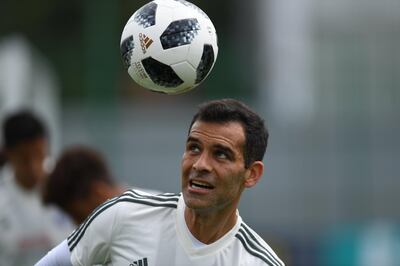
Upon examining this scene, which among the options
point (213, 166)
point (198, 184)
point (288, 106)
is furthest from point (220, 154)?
point (288, 106)

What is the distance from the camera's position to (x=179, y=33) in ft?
22.9

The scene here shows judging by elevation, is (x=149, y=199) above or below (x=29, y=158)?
above

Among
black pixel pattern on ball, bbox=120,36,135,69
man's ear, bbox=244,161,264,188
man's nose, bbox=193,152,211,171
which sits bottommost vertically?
man's ear, bbox=244,161,264,188

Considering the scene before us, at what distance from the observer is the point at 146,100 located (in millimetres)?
24219

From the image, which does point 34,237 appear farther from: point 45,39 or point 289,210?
point 45,39

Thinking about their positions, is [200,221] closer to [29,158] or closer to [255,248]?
[255,248]

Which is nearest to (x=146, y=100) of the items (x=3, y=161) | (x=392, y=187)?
(x=392, y=187)

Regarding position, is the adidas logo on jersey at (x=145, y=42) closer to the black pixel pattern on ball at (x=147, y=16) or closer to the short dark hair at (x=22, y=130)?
the black pixel pattern on ball at (x=147, y=16)

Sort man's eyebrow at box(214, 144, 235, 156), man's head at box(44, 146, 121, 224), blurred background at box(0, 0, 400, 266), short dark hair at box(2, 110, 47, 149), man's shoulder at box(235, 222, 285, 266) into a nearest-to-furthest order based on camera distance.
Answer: man's eyebrow at box(214, 144, 235, 156) < man's shoulder at box(235, 222, 285, 266) < man's head at box(44, 146, 121, 224) < short dark hair at box(2, 110, 47, 149) < blurred background at box(0, 0, 400, 266)

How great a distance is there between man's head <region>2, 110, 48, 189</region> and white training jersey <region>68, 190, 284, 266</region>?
3.70 meters

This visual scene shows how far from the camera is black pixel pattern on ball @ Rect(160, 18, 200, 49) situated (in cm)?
696

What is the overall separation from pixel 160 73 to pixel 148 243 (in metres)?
0.91

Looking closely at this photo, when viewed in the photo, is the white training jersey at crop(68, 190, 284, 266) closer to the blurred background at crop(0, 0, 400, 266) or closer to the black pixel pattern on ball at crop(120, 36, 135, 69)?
the black pixel pattern on ball at crop(120, 36, 135, 69)

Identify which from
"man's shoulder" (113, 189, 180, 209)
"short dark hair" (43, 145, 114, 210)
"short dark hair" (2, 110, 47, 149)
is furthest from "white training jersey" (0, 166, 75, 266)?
"man's shoulder" (113, 189, 180, 209)
